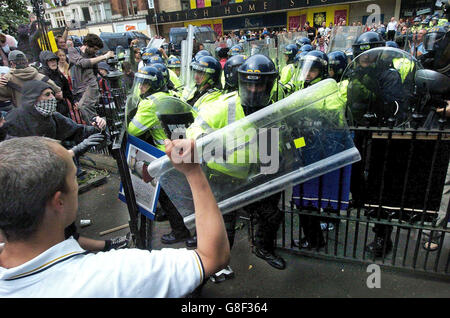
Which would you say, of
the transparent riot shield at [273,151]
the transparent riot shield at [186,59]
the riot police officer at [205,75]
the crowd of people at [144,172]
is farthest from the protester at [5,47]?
the transparent riot shield at [273,151]

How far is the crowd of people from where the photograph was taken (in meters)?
0.94

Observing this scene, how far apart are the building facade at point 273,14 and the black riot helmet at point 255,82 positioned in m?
23.0

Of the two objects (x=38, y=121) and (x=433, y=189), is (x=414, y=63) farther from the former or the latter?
(x=38, y=121)

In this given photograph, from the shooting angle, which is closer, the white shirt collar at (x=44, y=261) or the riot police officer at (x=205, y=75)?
the white shirt collar at (x=44, y=261)

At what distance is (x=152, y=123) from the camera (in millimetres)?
2898

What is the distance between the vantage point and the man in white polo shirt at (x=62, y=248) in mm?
908

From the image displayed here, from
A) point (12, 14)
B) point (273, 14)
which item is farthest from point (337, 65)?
point (273, 14)

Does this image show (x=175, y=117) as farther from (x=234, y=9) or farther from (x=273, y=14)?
(x=234, y=9)

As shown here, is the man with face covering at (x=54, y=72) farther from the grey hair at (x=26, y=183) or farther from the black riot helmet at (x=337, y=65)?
the grey hair at (x=26, y=183)

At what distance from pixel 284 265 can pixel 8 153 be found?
2619 millimetres

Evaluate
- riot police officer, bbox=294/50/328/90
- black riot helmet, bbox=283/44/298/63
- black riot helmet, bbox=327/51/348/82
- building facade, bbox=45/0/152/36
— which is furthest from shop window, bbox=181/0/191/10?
riot police officer, bbox=294/50/328/90

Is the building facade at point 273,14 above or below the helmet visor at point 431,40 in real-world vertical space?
above

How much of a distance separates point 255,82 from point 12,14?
1218 cm
